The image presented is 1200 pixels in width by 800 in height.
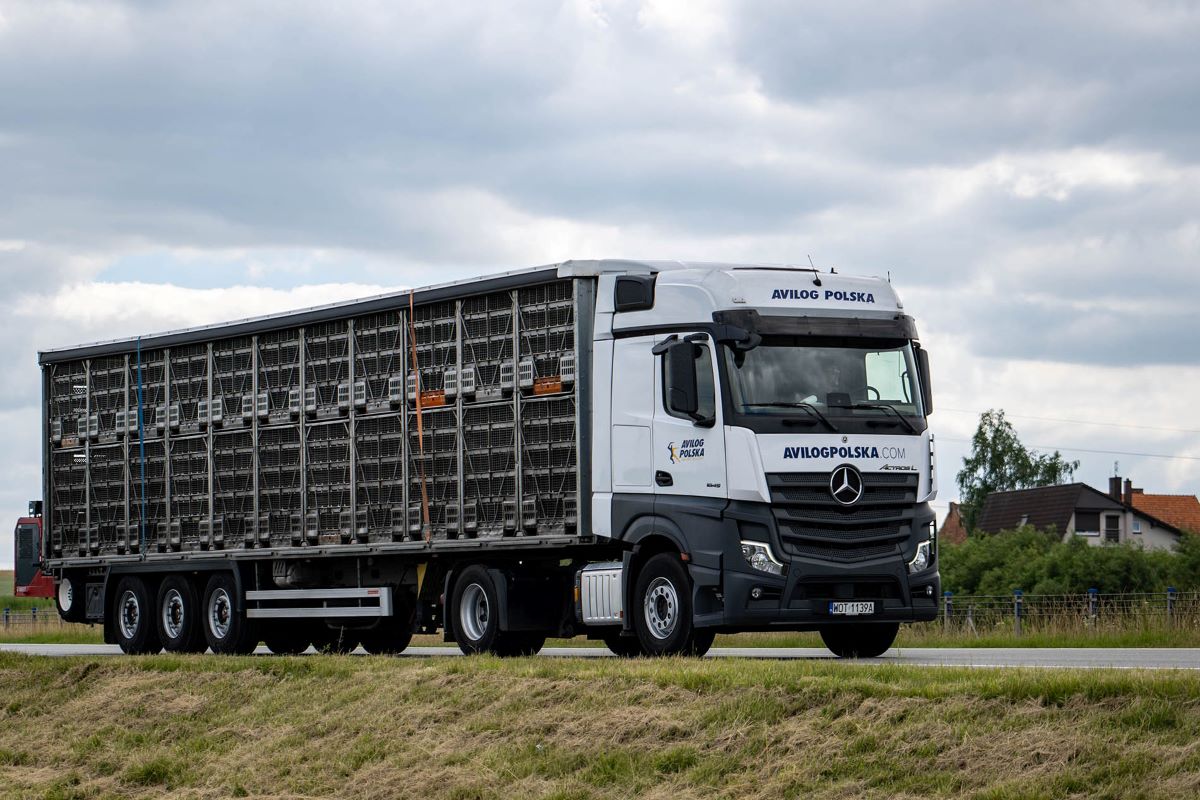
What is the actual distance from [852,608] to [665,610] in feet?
6.24

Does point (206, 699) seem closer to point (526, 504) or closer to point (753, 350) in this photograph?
point (526, 504)

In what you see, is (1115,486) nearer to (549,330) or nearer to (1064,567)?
(1064,567)

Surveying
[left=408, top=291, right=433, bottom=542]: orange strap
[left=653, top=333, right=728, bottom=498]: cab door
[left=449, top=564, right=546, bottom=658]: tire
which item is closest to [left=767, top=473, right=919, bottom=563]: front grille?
[left=653, top=333, right=728, bottom=498]: cab door

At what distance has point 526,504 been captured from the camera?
65.6ft

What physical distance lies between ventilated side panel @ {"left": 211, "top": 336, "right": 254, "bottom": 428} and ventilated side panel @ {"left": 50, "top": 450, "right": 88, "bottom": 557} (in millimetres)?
3560

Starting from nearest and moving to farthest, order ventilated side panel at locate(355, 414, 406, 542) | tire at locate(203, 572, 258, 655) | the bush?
ventilated side panel at locate(355, 414, 406, 542), tire at locate(203, 572, 258, 655), the bush

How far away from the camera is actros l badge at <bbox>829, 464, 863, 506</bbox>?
57.8 ft

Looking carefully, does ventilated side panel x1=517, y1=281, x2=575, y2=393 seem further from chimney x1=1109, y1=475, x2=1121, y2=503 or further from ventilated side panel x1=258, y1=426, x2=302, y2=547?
chimney x1=1109, y1=475, x2=1121, y2=503

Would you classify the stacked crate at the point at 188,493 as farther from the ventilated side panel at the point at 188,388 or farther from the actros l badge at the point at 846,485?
the actros l badge at the point at 846,485

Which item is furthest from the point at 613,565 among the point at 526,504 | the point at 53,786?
the point at 53,786

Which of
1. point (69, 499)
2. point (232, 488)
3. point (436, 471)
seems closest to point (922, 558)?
point (436, 471)

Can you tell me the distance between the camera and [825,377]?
59.3 ft

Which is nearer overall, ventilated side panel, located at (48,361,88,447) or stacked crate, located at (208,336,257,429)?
stacked crate, located at (208,336,257,429)

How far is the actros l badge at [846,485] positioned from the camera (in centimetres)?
1761
